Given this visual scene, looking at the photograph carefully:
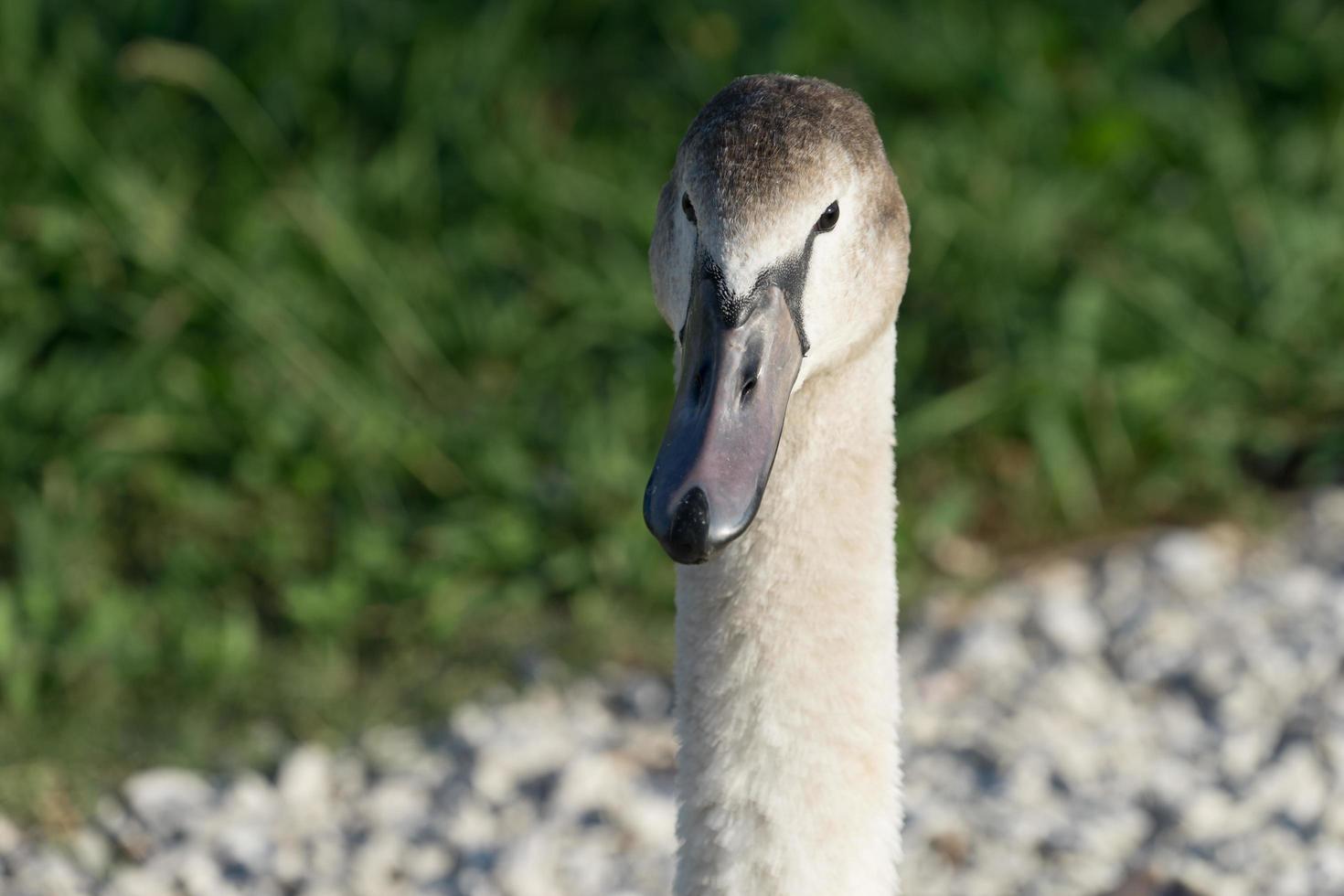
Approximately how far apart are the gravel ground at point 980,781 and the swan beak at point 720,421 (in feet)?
4.62

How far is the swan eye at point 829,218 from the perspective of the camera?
1.92 m

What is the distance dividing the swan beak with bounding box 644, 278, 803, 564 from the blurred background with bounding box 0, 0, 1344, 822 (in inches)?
69.6

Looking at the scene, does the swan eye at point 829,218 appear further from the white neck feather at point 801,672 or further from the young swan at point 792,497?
the white neck feather at point 801,672

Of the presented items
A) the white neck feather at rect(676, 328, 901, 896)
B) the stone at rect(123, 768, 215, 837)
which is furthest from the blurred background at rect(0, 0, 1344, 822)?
the white neck feather at rect(676, 328, 901, 896)

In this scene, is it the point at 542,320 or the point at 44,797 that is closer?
the point at 44,797

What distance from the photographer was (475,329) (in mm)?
4070

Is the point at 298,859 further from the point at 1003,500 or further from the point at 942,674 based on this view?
the point at 1003,500

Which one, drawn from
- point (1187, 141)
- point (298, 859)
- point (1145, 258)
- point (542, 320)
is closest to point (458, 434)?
point (542, 320)

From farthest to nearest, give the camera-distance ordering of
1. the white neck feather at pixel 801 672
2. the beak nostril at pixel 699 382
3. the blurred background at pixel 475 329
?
the blurred background at pixel 475 329 < the white neck feather at pixel 801 672 < the beak nostril at pixel 699 382

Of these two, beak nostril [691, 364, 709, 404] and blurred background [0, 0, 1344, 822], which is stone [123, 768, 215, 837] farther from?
beak nostril [691, 364, 709, 404]

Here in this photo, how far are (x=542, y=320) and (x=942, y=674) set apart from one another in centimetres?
127

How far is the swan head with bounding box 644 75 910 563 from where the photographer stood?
176 centimetres

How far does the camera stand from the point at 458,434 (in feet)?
12.5

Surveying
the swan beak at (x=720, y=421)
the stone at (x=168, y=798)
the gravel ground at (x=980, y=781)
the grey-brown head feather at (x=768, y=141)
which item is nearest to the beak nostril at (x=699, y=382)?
the swan beak at (x=720, y=421)
